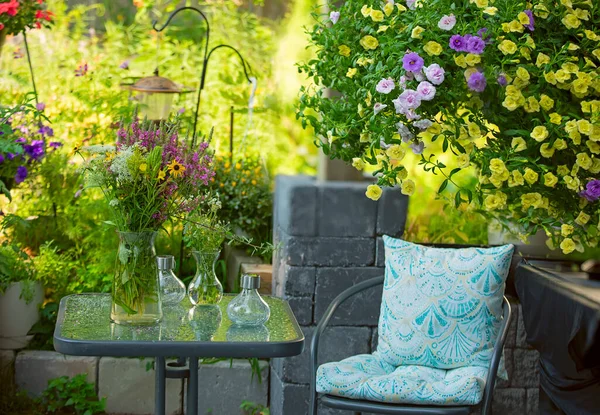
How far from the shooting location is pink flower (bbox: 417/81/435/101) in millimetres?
2844

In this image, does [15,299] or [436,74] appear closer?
[436,74]

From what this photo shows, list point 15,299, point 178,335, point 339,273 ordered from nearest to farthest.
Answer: point 178,335, point 339,273, point 15,299

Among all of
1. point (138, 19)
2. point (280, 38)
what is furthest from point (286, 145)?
point (138, 19)

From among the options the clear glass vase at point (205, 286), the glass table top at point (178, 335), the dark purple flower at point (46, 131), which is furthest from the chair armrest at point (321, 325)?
the dark purple flower at point (46, 131)

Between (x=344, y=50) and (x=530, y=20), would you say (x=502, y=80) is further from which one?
(x=344, y=50)

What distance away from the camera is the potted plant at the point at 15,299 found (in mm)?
3875

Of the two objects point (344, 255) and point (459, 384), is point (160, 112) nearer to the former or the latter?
point (344, 255)

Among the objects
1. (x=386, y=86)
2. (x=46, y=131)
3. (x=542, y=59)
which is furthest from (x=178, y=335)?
(x=46, y=131)

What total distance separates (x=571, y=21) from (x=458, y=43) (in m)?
0.35

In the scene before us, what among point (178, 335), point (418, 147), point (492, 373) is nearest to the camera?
point (178, 335)

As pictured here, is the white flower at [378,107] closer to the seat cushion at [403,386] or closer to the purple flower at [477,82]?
the purple flower at [477,82]

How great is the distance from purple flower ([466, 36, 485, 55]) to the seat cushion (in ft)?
3.13

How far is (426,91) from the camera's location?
285cm

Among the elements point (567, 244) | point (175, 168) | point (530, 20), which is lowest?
point (567, 244)
